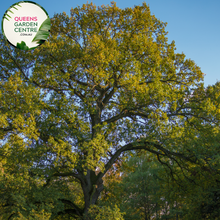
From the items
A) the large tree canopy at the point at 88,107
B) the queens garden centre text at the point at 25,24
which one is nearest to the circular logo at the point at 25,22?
the queens garden centre text at the point at 25,24

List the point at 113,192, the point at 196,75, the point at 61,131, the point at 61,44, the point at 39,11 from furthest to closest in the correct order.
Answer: the point at 113,192, the point at 196,75, the point at 61,44, the point at 61,131, the point at 39,11

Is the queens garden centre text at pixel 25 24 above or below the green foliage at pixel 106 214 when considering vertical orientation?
above

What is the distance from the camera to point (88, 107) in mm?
13203

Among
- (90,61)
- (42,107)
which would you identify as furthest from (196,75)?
(42,107)

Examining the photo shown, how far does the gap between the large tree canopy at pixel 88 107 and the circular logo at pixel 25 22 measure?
1.46 m

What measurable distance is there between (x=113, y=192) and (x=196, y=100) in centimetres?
888

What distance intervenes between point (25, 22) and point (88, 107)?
5.40 m

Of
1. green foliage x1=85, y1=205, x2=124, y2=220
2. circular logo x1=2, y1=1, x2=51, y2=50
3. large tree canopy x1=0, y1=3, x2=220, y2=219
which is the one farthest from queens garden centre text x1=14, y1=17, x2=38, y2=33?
green foliage x1=85, y1=205, x2=124, y2=220

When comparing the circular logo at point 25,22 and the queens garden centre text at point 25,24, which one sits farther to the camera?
the queens garden centre text at point 25,24

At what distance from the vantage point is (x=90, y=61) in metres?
13.2

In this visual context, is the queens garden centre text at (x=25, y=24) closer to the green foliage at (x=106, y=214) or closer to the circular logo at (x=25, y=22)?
the circular logo at (x=25, y=22)

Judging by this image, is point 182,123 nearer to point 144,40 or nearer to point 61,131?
point 144,40

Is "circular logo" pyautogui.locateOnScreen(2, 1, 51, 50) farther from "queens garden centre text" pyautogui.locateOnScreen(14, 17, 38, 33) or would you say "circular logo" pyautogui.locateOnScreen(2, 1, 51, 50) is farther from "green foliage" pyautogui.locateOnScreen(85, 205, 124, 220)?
"green foliage" pyautogui.locateOnScreen(85, 205, 124, 220)

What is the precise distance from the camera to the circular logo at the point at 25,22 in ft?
33.2
